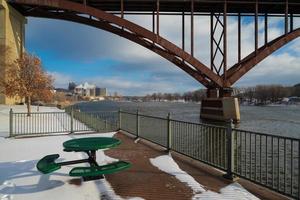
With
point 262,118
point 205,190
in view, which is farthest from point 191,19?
point 205,190

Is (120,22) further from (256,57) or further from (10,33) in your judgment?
(256,57)

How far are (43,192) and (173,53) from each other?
88.5 ft

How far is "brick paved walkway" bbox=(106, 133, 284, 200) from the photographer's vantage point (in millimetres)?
5344

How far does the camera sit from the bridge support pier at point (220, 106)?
32500 mm

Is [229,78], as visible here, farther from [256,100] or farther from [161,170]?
[256,100]

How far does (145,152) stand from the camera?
29.2ft

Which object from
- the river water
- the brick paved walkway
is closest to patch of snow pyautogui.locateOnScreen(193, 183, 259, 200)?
the brick paved walkway

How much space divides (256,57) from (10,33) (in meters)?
25.7

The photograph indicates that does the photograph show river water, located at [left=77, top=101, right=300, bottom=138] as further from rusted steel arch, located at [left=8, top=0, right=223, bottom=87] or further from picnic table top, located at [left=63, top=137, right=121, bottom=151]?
picnic table top, located at [left=63, top=137, right=121, bottom=151]

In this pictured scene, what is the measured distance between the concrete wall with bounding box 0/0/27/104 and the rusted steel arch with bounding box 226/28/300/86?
2246 centimetres

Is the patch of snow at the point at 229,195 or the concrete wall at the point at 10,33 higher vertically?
the concrete wall at the point at 10,33

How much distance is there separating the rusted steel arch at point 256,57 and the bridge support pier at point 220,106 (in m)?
1.52

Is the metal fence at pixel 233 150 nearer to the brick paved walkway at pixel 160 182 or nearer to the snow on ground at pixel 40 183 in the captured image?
the brick paved walkway at pixel 160 182

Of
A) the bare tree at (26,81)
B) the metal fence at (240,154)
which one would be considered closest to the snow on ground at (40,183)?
the metal fence at (240,154)
